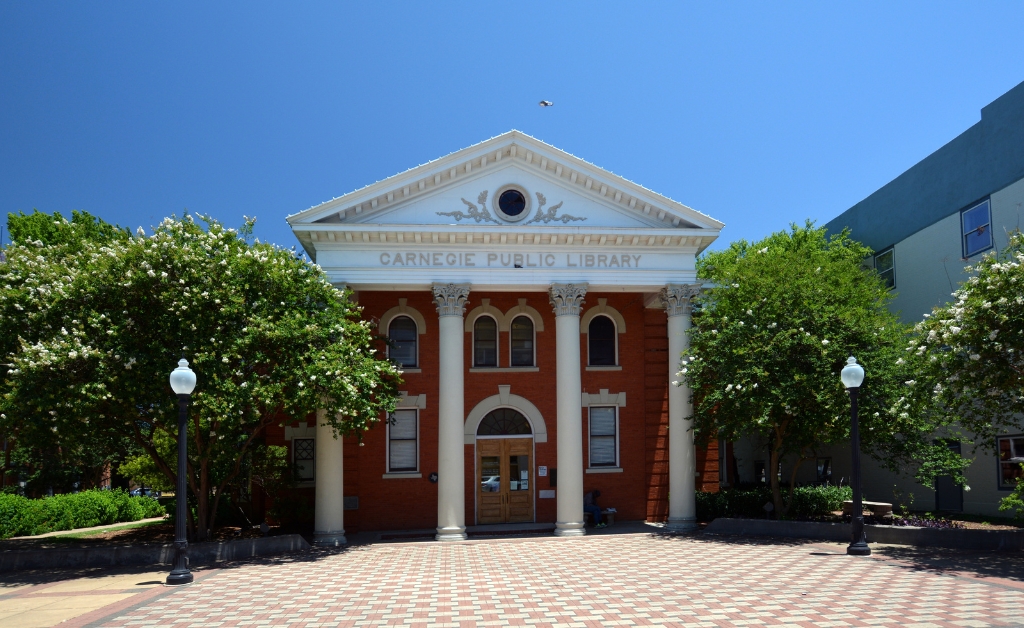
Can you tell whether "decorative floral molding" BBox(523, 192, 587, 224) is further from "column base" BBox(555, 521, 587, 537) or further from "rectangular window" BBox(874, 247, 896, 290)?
"rectangular window" BBox(874, 247, 896, 290)

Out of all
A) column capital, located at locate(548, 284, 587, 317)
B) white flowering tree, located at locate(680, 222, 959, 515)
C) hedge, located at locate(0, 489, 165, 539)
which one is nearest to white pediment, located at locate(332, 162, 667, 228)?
column capital, located at locate(548, 284, 587, 317)

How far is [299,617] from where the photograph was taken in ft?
38.4

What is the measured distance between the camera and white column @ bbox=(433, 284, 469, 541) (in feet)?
72.1

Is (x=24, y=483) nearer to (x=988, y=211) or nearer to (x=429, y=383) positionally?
(x=429, y=383)

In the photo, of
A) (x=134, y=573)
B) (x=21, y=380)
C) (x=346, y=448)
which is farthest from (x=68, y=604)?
(x=346, y=448)

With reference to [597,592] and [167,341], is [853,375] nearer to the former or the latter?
[597,592]

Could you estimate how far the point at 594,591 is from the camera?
43.9 ft

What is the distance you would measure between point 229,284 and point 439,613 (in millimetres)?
9610

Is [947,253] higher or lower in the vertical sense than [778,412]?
higher

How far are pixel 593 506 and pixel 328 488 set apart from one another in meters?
8.10

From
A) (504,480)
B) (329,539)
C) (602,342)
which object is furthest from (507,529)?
(602,342)

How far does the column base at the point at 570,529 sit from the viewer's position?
22.3 meters

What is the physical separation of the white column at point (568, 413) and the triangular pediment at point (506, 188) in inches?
86.5

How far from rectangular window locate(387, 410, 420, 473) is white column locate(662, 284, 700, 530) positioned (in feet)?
25.8
